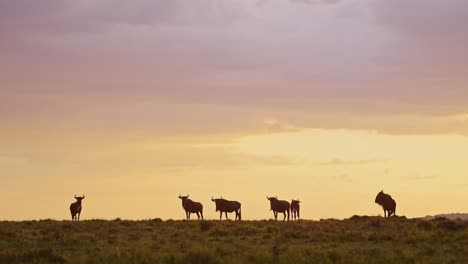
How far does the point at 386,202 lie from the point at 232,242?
85.0 feet

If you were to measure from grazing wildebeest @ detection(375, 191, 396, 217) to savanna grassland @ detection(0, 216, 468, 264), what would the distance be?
931 cm

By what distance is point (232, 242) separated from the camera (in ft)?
119

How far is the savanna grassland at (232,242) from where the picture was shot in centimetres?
2858

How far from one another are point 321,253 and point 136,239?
37.1 feet

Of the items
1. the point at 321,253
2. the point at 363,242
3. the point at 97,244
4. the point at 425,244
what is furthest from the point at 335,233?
the point at 97,244

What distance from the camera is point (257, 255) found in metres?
28.8

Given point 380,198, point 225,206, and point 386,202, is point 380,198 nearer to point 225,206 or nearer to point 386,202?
point 386,202

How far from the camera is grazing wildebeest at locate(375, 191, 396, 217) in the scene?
194ft

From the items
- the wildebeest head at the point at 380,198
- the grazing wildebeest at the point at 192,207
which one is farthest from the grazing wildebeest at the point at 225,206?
the wildebeest head at the point at 380,198

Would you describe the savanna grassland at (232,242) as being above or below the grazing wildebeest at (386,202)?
below

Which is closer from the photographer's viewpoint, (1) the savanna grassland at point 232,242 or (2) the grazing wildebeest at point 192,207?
(1) the savanna grassland at point 232,242

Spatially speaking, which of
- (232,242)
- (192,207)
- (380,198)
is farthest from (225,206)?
(232,242)

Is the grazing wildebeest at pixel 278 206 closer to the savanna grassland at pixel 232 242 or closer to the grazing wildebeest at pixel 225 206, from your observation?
the grazing wildebeest at pixel 225 206

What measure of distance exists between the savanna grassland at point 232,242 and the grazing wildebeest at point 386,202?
9.31 meters
